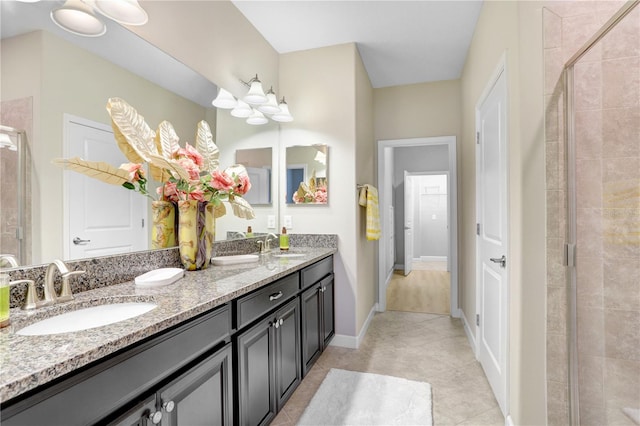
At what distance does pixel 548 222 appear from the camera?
4.51 ft

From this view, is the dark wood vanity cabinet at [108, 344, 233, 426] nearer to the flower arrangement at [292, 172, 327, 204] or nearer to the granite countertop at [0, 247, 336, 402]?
the granite countertop at [0, 247, 336, 402]

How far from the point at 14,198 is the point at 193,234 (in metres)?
0.72

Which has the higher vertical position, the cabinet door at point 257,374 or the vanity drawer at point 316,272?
the vanity drawer at point 316,272

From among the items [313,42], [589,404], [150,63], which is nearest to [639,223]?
[589,404]

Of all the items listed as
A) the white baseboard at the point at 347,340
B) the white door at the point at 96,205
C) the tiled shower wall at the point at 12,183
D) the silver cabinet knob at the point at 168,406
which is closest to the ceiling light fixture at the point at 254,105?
the white door at the point at 96,205

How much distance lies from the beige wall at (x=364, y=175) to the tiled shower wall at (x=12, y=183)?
2.23 metres

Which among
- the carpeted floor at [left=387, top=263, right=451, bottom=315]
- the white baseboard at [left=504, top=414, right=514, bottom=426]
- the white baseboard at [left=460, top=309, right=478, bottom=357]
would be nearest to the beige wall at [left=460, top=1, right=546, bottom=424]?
the white baseboard at [left=504, top=414, right=514, bottom=426]

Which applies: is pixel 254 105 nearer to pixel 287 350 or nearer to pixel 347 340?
pixel 287 350

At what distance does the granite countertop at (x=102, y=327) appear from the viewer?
61 centimetres

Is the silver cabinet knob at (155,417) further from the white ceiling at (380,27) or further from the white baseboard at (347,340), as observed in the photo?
the white ceiling at (380,27)

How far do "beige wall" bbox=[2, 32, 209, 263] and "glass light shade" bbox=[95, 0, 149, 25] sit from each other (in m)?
0.19

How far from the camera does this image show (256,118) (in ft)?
8.86

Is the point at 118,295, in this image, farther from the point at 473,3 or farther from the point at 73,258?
the point at 473,3

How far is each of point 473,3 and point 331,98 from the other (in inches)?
50.6
